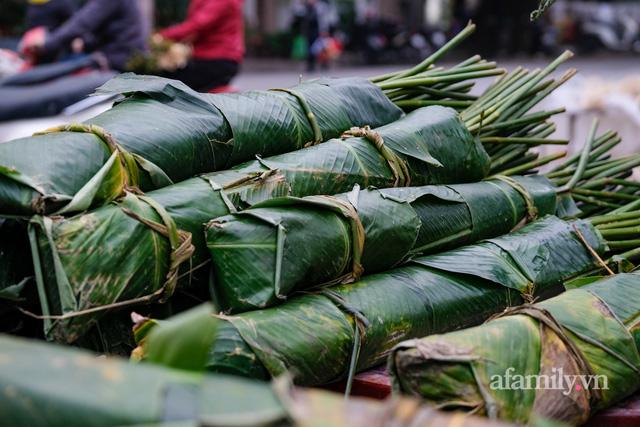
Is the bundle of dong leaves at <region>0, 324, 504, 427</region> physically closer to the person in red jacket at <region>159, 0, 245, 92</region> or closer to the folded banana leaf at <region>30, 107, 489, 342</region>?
the folded banana leaf at <region>30, 107, 489, 342</region>

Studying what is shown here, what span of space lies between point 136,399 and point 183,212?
A: 948mm

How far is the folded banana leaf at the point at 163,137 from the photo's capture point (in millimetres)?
1663

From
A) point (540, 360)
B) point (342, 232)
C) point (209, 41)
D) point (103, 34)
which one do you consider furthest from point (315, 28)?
point (540, 360)

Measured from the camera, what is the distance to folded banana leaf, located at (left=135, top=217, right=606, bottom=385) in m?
1.67

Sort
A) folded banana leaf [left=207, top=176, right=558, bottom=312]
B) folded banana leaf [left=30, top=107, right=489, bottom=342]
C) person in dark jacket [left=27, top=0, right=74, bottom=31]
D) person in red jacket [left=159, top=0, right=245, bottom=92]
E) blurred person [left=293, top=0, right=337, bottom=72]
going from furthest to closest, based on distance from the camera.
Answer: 1. blurred person [left=293, top=0, right=337, bottom=72]
2. person in dark jacket [left=27, top=0, right=74, bottom=31]
3. person in red jacket [left=159, top=0, right=245, bottom=92]
4. folded banana leaf [left=207, top=176, right=558, bottom=312]
5. folded banana leaf [left=30, top=107, right=489, bottom=342]

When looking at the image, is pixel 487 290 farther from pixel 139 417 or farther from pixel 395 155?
pixel 139 417

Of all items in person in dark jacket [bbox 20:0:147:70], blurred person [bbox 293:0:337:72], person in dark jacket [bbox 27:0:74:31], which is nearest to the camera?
person in dark jacket [bbox 20:0:147:70]

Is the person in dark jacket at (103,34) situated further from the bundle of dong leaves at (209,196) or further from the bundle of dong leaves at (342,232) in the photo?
the bundle of dong leaves at (342,232)

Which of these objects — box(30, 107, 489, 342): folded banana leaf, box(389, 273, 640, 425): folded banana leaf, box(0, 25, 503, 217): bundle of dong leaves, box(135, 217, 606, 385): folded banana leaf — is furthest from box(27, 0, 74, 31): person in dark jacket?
box(389, 273, 640, 425): folded banana leaf

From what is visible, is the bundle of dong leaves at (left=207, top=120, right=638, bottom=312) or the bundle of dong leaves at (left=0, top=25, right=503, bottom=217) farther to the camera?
the bundle of dong leaves at (left=207, top=120, right=638, bottom=312)

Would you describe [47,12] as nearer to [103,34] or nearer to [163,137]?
[103,34]

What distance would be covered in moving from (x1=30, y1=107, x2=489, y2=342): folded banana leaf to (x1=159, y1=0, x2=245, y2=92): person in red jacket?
5143mm

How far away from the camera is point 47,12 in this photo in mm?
7332

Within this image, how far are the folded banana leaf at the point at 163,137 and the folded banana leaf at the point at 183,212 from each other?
53 millimetres
